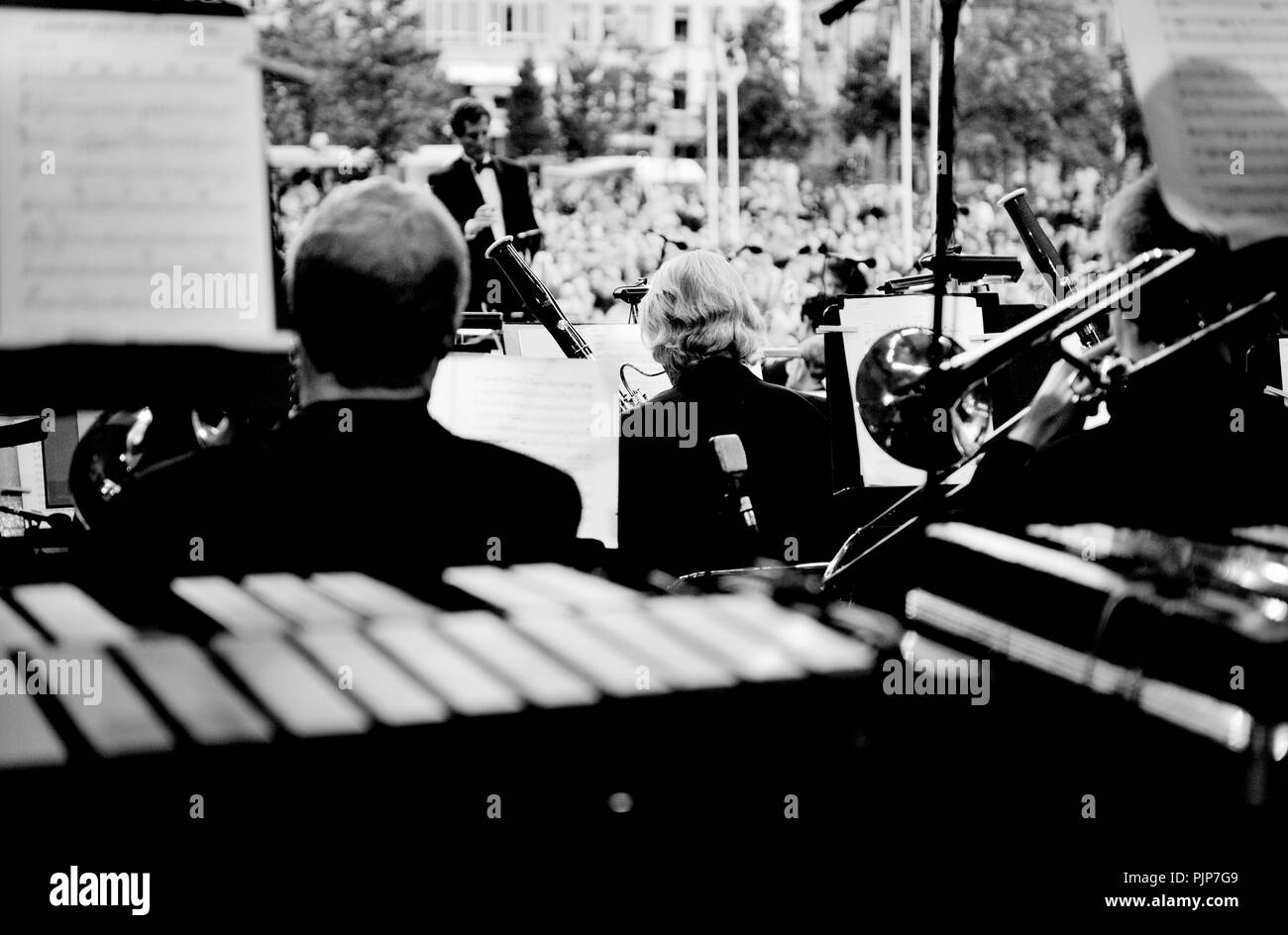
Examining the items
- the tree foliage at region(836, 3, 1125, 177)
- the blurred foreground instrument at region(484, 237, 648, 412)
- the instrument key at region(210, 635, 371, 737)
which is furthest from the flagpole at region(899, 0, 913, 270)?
the tree foliage at region(836, 3, 1125, 177)

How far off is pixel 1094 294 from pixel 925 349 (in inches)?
12.9

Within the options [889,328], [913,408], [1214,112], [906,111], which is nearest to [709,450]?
[889,328]

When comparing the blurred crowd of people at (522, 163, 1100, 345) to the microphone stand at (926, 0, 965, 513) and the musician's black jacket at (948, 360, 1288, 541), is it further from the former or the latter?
the microphone stand at (926, 0, 965, 513)

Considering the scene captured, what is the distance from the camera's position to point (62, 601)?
156 cm

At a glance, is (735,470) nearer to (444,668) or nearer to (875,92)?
(444,668)

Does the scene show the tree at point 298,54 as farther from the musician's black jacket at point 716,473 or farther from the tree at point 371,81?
the musician's black jacket at point 716,473

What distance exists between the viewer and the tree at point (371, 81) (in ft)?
85.7

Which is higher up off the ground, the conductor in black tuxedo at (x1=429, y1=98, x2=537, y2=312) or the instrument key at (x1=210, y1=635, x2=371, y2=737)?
the conductor in black tuxedo at (x1=429, y1=98, x2=537, y2=312)

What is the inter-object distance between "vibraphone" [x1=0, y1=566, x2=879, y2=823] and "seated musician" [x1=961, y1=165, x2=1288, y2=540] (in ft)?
3.61

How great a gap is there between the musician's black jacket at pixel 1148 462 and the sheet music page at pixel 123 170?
54.3 inches

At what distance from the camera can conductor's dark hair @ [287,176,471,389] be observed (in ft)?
6.41
